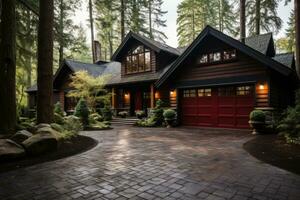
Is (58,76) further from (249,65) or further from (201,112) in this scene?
(249,65)

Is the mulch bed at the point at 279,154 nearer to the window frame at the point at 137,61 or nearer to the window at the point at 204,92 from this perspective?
the window at the point at 204,92

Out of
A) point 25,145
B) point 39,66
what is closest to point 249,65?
point 39,66

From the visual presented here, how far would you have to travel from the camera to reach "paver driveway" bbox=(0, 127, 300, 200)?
3383mm

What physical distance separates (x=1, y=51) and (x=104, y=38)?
22208 millimetres

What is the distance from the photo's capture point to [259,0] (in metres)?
18.2

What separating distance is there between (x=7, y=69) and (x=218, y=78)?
31.5ft

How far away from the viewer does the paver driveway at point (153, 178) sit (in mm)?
3383

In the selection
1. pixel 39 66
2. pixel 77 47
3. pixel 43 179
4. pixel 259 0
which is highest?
pixel 259 0

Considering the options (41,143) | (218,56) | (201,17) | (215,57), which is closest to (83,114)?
(41,143)

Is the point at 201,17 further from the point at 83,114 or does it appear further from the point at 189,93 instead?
the point at 83,114

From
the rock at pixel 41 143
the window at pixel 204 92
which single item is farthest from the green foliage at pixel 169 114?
the rock at pixel 41 143

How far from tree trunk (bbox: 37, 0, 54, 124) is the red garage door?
26.4 ft

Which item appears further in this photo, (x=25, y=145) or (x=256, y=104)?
(x=256, y=104)

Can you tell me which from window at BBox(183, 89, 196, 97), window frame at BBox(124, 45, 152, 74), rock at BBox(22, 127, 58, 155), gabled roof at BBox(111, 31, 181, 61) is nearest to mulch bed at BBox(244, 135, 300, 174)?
rock at BBox(22, 127, 58, 155)
